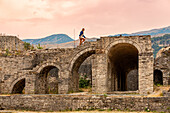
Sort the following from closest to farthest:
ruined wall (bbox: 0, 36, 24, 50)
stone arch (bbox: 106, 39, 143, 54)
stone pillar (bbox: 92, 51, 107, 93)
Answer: stone arch (bbox: 106, 39, 143, 54) < stone pillar (bbox: 92, 51, 107, 93) < ruined wall (bbox: 0, 36, 24, 50)

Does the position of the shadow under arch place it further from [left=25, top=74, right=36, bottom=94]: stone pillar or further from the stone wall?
[left=25, top=74, right=36, bottom=94]: stone pillar

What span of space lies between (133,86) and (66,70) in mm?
16649

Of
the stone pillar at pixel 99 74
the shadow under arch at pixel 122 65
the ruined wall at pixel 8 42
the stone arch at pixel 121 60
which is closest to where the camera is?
the stone pillar at pixel 99 74

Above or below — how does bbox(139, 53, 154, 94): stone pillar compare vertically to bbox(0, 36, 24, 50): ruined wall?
below

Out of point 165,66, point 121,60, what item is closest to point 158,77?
point 165,66

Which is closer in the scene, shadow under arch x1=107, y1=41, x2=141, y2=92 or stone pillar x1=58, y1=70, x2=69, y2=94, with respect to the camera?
shadow under arch x1=107, y1=41, x2=141, y2=92

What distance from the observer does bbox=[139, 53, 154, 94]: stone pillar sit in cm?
1717

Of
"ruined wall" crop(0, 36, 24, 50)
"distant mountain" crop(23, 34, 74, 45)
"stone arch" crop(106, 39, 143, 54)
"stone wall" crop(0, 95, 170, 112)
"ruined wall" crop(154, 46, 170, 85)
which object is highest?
"distant mountain" crop(23, 34, 74, 45)

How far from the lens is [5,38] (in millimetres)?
31672

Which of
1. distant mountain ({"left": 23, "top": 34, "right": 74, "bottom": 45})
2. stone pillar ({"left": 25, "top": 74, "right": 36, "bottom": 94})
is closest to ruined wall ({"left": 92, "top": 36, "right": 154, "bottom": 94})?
stone pillar ({"left": 25, "top": 74, "right": 36, "bottom": 94})

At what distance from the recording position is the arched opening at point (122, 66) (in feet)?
66.2

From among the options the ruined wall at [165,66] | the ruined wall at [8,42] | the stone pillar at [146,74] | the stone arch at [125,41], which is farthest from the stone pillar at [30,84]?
the ruined wall at [165,66]

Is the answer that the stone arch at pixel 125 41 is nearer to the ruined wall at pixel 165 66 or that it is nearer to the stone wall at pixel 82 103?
the stone wall at pixel 82 103

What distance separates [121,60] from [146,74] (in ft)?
28.2
